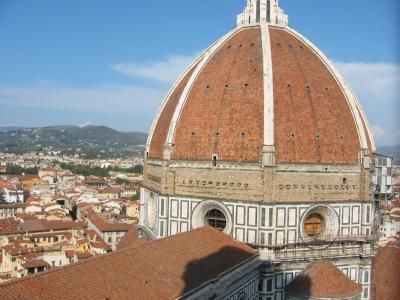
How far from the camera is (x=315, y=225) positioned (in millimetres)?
19578

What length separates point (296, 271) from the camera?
18.7m

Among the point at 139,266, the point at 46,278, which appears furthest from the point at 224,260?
the point at 46,278

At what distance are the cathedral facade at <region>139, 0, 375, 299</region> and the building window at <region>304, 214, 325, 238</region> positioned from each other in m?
0.04

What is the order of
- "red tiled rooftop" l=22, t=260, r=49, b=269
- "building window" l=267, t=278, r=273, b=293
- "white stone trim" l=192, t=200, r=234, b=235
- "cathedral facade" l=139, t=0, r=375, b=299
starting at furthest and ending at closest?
"red tiled rooftop" l=22, t=260, r=49, b=269 < "white stone trim" l=192, t=200, r=234, b=235 < "cathedral facade" l=139, t=0, r=375, b=299 < "building window" l=267, t=278, r=273, b=293

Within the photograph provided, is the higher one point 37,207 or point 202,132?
point 202,132

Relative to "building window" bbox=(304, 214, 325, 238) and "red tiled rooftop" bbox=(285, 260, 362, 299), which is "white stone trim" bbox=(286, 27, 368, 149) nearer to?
"building window" bbox=(304, 214, 325, 238)

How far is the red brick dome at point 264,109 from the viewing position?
19.1 metres

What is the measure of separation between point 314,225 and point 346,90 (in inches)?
231

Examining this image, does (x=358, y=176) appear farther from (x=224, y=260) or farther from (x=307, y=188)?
(x=224, y=260)

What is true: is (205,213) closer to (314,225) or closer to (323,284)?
(314,225)

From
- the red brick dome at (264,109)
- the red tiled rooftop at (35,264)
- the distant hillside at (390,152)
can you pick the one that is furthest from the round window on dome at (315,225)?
the red tiled rooftop at (35,264)

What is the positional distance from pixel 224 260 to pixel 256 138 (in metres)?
5.04

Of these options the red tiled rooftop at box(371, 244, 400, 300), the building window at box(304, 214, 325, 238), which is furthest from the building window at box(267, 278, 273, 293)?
the red tiled rooftop at box(371, 244, 400, 300)

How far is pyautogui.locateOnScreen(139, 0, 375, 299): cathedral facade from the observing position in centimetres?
1855
